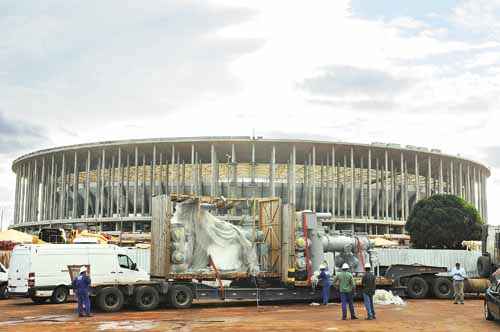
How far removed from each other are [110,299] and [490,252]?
17.4 m

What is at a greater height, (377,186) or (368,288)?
(377,186)

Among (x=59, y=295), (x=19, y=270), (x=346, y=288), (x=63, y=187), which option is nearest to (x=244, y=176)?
(x=63, y=187)

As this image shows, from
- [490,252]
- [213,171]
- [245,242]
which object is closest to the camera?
[245,242]

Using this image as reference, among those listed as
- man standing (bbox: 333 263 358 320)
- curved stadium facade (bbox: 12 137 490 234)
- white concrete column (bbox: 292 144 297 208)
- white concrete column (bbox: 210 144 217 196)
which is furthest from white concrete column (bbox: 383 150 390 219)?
man standing (bbox: 333 263 358 320)

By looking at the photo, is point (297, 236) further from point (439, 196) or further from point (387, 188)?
point (387, 188)

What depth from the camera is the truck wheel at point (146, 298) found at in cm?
2362

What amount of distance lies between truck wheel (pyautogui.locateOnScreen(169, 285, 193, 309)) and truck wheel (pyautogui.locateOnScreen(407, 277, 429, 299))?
36.7 ft

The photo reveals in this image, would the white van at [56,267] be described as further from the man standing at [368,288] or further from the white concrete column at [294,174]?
the white concrete column at [294,174]

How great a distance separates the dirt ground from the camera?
1764cm

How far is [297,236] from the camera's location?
26797mm

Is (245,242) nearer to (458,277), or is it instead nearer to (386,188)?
(458,277)

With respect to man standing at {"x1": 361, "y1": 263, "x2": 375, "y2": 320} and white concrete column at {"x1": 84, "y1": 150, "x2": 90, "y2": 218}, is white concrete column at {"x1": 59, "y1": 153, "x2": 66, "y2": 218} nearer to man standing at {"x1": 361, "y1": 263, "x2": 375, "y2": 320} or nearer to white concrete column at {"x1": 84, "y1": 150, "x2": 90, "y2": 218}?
white concrete column at {"x1": 84, "y1": 150, "x2": 90, "y2": 218}

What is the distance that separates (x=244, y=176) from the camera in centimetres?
9112

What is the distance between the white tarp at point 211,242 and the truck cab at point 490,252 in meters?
11.0
